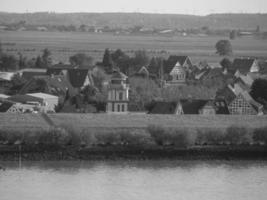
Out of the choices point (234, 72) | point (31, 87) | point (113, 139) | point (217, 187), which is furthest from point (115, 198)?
point (234, 72)

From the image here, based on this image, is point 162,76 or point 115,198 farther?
point 162,76

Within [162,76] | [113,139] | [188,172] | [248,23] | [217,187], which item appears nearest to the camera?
[217,187]

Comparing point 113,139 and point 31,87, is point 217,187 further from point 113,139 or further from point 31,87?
point 31,87

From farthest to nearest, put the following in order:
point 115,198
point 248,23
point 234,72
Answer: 1. point 248,23
2. point 234,72
3. point 115,198

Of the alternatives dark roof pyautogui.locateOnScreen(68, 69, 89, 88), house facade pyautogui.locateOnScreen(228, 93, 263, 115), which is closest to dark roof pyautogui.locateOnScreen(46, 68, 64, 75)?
dark roof pyautogui.locateOnScreen(68, 69, 89, 88)

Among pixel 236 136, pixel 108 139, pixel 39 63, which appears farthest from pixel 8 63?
pixel 236 136
